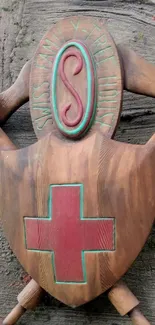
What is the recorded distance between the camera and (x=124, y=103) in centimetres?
98

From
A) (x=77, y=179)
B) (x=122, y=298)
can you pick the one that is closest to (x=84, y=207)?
(x=77, y=179)

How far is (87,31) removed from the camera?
0.91 m

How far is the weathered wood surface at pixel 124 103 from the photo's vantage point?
93cm

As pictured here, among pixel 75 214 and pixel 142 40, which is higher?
pixel 142 40

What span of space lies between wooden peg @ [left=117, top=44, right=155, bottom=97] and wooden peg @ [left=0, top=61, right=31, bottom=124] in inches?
7.2

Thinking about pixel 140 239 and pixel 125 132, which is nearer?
pixel 140 239

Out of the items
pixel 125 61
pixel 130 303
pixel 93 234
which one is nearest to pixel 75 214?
pixel 93 234

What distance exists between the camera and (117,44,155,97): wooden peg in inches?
34.6

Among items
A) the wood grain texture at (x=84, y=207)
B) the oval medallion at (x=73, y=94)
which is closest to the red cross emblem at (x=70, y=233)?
the wood grain texture at (x=84, y=207)

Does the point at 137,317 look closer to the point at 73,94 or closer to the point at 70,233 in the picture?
the point at 70,233

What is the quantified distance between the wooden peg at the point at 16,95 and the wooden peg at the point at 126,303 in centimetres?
37

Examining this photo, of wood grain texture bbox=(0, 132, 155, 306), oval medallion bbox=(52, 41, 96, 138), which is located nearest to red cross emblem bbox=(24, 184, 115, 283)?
wood grain texture bbox=(0, 132, 155, 306)

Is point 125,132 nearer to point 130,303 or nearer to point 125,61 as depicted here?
point 125,61

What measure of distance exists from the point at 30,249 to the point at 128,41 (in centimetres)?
43
